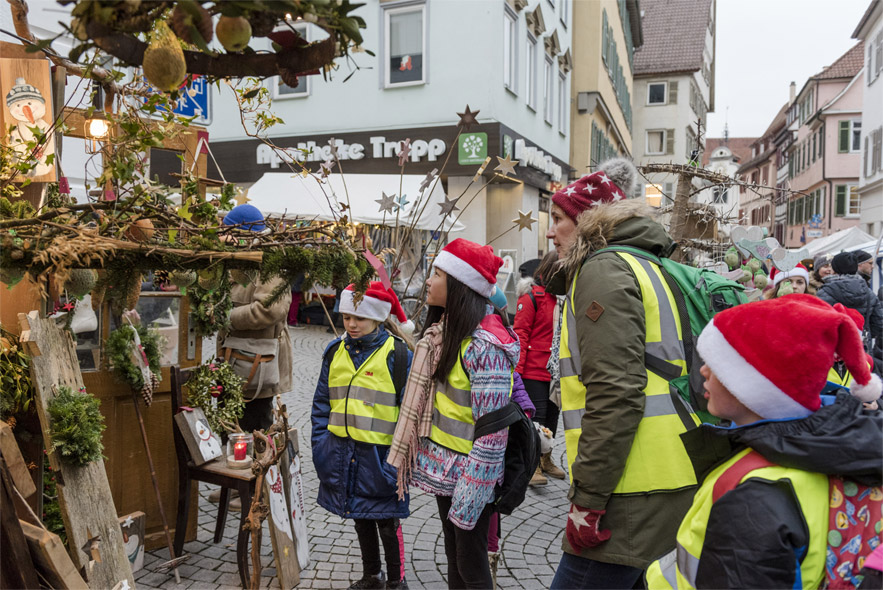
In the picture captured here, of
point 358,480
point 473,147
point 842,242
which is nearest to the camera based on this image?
point 358,480

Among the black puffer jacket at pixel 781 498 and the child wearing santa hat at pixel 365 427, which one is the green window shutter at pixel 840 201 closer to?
the child wearing santa hat at pixel 365 427

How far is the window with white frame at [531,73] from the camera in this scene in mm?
15875

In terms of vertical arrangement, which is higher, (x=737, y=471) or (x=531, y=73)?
(x=531, y=73)

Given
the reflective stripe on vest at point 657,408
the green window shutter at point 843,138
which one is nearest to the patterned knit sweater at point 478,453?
the reflective stripe on vest at point 657,408

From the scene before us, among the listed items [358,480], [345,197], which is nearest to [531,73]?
[345,197]

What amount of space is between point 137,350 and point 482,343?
6.88 feet

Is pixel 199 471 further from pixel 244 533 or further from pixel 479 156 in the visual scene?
pixel 479 156

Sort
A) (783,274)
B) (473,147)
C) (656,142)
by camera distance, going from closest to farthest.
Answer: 1. (783,274)
2. (473,147)
3. (656,142)

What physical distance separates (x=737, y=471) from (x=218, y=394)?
3.43 meters

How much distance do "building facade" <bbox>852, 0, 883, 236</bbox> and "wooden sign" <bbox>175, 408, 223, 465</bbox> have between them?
88.1ft

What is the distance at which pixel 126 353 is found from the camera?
12.4 ft

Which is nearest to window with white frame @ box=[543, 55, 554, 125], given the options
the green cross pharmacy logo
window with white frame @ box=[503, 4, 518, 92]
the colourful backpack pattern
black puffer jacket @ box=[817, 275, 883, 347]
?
window with white frame @ box=[503, 4, 518, 92]

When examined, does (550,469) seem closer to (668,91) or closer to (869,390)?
(869,390)

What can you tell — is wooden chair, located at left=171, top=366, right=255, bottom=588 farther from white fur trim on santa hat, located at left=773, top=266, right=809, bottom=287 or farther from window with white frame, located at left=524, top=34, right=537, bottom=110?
window with white frame, located at left=524, top=34, right=537, bottom=110
